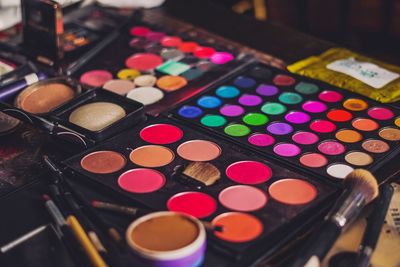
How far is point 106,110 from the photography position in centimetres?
144

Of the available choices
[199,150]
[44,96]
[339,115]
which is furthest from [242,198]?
[44,96]

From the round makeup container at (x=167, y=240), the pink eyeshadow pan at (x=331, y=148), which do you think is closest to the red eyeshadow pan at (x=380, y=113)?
the pink eyeshadow pan at (x=331, y=148)

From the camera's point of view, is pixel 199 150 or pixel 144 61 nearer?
pixel 199 150

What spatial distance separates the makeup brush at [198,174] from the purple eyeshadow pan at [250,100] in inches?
11.1

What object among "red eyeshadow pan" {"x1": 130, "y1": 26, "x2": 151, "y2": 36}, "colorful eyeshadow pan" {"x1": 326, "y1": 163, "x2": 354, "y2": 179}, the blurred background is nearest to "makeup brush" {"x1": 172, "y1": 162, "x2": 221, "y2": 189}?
"colorful eyeshadow pan" {"x1": 326, "y1": 163, "x2": 354, "y2": 179}

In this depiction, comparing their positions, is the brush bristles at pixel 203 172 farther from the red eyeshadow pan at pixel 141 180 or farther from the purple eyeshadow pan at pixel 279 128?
the purple eyeshadow pan at pixel 279 128

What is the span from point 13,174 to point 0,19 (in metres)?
0.72

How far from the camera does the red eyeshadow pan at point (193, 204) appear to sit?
3.82 ft

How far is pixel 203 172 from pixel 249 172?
9cm

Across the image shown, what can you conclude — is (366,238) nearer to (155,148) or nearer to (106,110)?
(155,148)

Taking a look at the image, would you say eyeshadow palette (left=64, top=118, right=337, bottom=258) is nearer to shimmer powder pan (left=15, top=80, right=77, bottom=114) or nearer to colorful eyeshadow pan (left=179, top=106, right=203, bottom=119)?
colorful eyeshadow pan (left=179, top=106, right=203, bottom=119)

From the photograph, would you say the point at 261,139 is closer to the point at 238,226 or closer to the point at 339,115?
the point at 339,115

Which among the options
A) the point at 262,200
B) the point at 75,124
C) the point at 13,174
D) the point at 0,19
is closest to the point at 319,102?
the point at 262,200

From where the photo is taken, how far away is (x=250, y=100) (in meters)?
1.53
